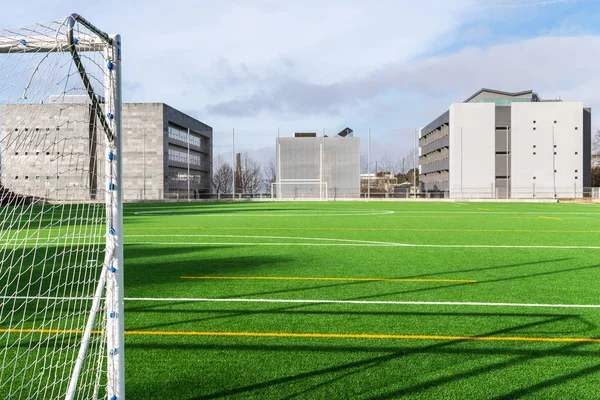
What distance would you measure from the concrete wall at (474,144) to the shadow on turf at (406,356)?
65.1 meters

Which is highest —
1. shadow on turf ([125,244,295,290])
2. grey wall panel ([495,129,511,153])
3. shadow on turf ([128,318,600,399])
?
grey wall panel ([495,129,511,153])

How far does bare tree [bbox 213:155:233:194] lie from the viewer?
10342cm

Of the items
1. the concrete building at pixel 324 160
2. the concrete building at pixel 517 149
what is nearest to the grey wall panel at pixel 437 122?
the concrete building at pixel 517 149

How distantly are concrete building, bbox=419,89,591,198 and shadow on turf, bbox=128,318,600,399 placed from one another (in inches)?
2443

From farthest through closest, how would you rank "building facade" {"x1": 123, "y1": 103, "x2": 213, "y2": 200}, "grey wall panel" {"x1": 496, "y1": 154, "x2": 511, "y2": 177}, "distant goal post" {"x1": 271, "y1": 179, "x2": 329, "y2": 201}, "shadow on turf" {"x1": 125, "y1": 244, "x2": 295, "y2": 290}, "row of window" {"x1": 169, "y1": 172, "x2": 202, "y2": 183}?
1. "row of window" {"x1": 169, "y1": 172, "x2": 202, "y2": 183}
2. "grey wall panel" {"x1": 496, "y1": 154, "x2": 511, "y2": 177}
3. "distant goal post" {"x1": 271, "y1": 179, "x2": 329, "y2": 201}
4. "building facade" {"x1": 123, "y1": 103, "x2": 213, "y2": 200}
5. "shadow on turf" {"x1": 125, "y1": 244, "x2": 295, "y2": 290}

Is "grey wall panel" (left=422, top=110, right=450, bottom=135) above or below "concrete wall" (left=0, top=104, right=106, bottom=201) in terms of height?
above

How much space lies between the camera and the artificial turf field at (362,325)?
357cm

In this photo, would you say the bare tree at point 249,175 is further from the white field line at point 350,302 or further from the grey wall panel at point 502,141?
the white field line at point 350,302

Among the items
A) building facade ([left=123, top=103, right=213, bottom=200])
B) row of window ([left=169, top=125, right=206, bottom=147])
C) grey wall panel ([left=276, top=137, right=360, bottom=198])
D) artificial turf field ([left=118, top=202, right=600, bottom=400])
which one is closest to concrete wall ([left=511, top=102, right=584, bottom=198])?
grey wall panel ([left=276, top=137, right=360, bottom=198])

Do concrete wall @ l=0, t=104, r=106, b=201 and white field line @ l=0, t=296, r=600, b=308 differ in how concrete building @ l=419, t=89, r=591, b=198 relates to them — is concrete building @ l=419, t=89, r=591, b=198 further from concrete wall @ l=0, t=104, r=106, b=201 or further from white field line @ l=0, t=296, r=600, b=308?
concrete wall @ l=0, t=104, r=106, b=201

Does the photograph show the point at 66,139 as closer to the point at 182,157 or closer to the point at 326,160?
the point at 326,160

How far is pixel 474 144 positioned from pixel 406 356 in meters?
68.2

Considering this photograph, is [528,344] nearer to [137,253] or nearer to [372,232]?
[137,253]

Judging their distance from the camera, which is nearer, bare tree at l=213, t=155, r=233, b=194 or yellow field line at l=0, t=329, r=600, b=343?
yellow field line at l=0, t=329, r=600, b=343
